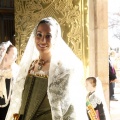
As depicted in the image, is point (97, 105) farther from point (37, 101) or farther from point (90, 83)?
point (37, 101)

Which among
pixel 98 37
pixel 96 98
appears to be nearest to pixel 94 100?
pixel 96 98

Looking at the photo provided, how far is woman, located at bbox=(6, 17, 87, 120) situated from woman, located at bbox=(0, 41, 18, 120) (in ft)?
2.49

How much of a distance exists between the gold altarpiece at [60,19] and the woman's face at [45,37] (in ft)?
4.06

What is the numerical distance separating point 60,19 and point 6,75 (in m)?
0.81

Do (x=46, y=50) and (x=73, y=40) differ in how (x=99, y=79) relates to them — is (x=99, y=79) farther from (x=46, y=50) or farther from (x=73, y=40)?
(x=46, y=50)

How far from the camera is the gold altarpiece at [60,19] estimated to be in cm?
303

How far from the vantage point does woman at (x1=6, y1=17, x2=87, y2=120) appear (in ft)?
5.58

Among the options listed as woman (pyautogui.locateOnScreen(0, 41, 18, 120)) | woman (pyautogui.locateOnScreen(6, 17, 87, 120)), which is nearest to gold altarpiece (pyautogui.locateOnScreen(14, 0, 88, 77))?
woman (pyautogui.locateOnScreen(0, 41, 18, 120))

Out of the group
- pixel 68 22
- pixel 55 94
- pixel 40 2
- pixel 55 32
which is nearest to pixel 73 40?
pixel 68 22

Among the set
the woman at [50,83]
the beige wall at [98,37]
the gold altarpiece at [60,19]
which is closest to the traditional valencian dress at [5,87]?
the gold altarpiece at [60,19]

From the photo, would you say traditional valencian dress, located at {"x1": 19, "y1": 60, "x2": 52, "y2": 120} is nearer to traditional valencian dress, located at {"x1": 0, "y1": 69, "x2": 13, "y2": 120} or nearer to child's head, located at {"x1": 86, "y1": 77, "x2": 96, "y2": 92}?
traditional valencian dress, located at {"x1": 0, "y1": 69, "x2": 13, "y2": 120}

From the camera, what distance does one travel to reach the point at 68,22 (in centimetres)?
305

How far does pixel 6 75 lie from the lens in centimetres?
269

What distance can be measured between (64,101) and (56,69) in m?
0.19
